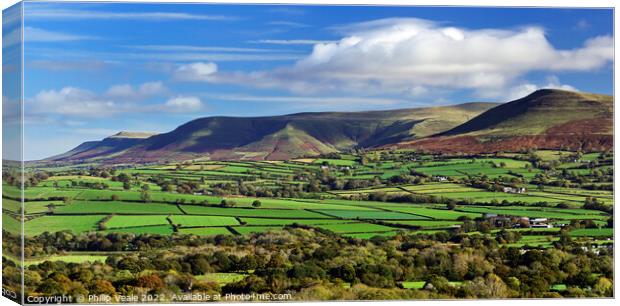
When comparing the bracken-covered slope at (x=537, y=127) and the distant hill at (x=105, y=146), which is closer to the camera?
→ the distant hill at (x=105, y=146)

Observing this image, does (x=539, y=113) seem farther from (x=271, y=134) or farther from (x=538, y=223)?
(x=271, y=134)

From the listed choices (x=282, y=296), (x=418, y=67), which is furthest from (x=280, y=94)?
(x=282, y=296)

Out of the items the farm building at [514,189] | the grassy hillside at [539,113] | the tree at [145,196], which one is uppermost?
the grassy hillside at [539,113]

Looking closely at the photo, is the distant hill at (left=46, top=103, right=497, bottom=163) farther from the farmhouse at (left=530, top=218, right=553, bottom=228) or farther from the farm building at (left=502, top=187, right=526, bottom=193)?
the farmhouse at (left=530, top=218, right=553, bottom=228)

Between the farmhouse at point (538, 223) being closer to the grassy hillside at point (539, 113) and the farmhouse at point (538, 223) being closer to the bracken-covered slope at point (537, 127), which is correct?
the bracken-covered slope at point (537, 127)

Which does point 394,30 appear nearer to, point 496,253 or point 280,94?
point 280,94

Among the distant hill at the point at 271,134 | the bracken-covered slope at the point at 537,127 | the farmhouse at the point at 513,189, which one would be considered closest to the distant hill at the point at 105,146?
the distant hill at the point at 271,134

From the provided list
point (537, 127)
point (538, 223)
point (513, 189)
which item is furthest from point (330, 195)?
point (537, 127)
